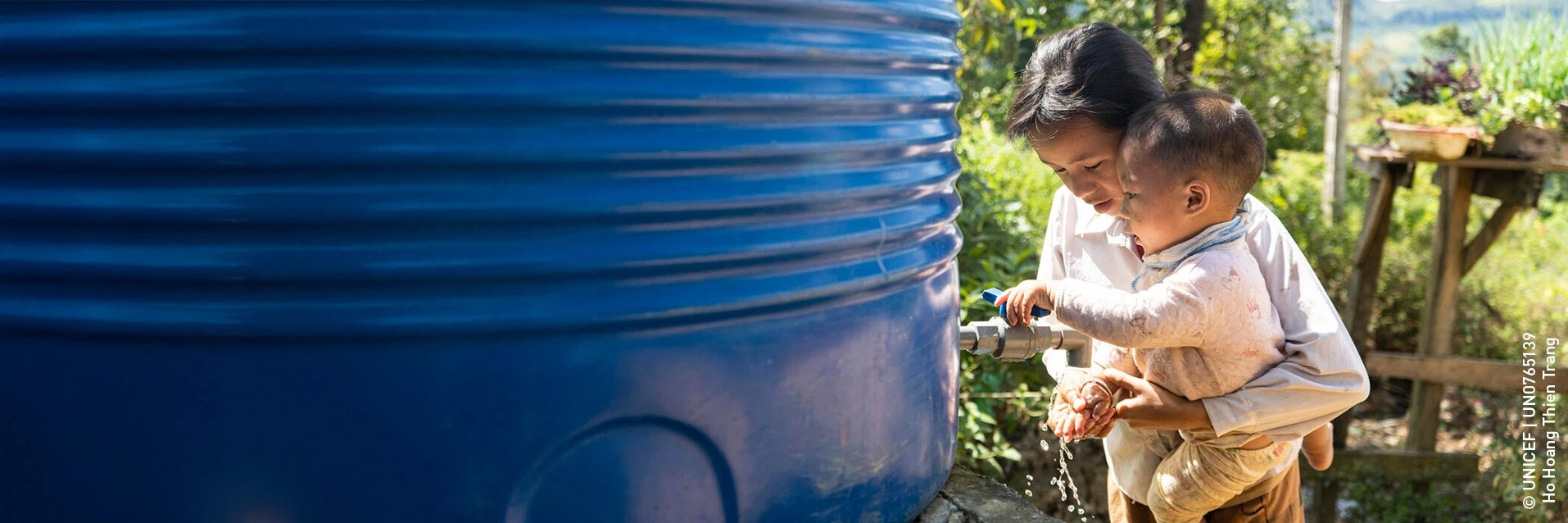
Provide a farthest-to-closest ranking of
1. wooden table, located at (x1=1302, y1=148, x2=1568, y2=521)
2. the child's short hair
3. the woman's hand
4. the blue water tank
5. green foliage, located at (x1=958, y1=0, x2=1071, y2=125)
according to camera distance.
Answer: wooden table, located at (x1=1302, y1=148, x2=1568, y2=521), green foliage, located at (x1=958, y1=0, x2=1071, y2=125), the woman's hand, the child's short hair, the blue water tank

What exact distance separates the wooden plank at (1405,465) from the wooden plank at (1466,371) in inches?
12.1

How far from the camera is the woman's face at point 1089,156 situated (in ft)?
4.94

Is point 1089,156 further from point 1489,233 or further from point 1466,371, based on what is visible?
point 1466,371

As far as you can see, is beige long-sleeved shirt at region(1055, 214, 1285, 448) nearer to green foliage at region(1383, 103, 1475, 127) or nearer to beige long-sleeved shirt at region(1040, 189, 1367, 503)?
→ beige long-sleeved shirt at region(1040, 189, 1367, 503)

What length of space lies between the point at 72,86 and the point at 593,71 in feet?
1.42

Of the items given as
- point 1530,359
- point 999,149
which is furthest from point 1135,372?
point 1530,359

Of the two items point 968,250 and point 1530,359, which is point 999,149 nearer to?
point 968,250

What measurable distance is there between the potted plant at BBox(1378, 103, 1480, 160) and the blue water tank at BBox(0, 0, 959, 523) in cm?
325

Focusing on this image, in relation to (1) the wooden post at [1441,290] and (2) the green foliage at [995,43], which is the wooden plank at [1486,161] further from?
(2) the green foliage at [995,43]

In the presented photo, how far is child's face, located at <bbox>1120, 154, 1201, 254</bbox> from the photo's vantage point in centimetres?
138

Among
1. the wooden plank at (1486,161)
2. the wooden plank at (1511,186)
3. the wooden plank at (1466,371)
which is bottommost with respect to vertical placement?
the wooden plank at (1466,371)

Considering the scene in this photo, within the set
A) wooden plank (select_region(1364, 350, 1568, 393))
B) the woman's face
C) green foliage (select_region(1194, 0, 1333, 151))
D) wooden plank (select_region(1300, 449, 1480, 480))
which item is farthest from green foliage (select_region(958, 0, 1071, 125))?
wooden plank (select_region(1300, 449, 1480, 480))

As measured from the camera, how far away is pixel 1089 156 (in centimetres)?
151

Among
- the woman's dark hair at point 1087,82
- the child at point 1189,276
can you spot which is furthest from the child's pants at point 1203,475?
the woman's dark hair at point 1087,82
